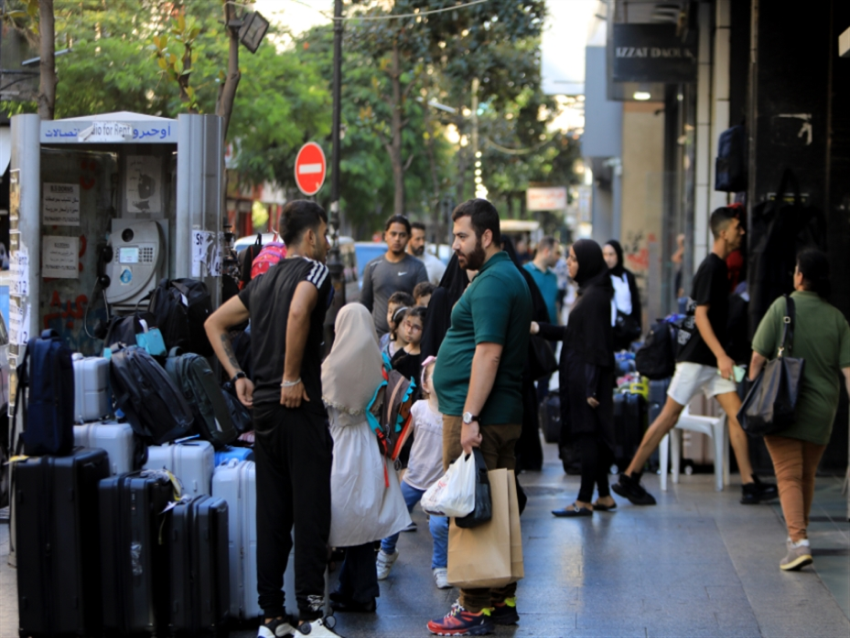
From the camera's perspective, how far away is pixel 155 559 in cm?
508

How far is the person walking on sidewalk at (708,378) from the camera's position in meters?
8.30

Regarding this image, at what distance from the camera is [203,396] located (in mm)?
5754

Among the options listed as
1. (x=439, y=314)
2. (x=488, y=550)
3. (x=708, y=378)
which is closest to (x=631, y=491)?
(x=708, y=378)

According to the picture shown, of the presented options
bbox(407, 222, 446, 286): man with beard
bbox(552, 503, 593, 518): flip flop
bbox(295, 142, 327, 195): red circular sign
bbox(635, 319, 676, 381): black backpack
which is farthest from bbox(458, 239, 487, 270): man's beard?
bbox(295, 142, 327, 195): red circular sign

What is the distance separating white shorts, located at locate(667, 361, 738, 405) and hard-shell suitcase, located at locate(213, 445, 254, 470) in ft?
12.6

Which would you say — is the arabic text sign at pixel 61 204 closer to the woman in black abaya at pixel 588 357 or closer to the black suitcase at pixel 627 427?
the woman in black abaya at pixel 588 357

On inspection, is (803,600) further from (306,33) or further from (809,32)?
(306,33)

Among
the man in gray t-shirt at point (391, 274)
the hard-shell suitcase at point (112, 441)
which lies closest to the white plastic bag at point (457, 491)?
the hard-shell suitcase at point (112, 441)

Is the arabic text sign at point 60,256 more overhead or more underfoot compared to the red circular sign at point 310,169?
more underfoot

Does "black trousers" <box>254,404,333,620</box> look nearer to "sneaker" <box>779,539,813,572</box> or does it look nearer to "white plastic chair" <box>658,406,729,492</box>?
"sneaker" <box>779,539,813,572</box>

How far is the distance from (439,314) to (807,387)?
2341 mm

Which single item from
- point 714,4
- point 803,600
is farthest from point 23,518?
point 714,4

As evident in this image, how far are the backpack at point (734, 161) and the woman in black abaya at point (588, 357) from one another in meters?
2.59

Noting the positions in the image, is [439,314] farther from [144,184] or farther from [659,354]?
[659,354]
